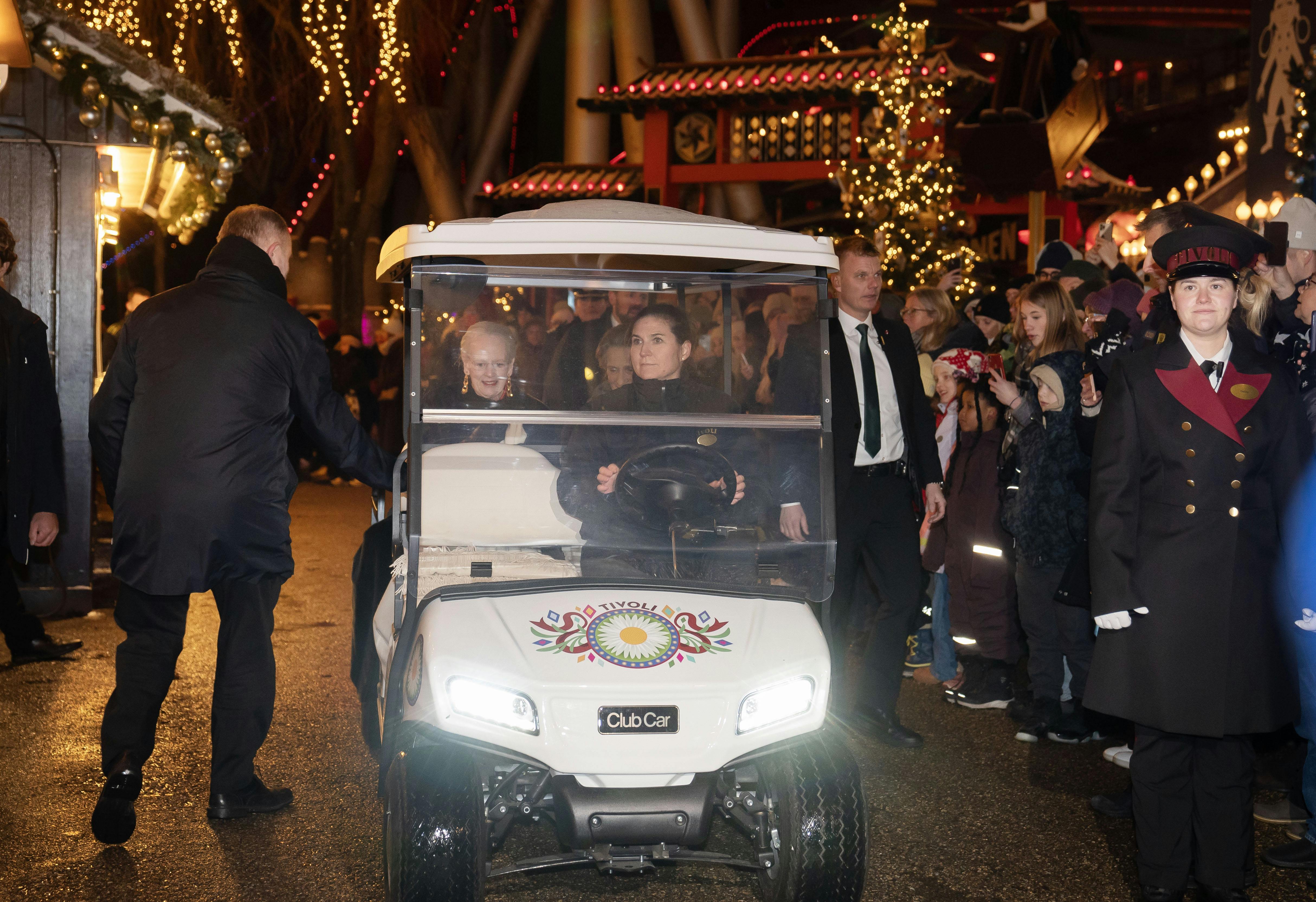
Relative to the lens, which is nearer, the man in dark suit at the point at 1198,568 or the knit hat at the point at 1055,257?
the man in dark suit at the point at 1198,568

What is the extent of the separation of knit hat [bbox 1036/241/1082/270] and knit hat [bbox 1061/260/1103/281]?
369 millimetres

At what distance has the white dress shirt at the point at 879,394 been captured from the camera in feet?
15.4

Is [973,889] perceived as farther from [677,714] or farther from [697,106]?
[697,106]

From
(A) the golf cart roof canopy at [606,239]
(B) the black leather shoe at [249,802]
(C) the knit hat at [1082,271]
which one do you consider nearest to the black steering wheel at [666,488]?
(A) the golf cart roof canopy at [606,239]

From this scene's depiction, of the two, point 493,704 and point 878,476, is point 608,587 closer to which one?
point 493,704

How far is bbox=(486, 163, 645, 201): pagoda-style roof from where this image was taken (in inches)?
779

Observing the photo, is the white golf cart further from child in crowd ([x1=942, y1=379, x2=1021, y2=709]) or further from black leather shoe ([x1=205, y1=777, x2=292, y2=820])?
child in crowd ([x1=942, y1=379, x2=1021, y2=709])

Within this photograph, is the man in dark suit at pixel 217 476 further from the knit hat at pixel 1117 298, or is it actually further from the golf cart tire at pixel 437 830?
the knit hat at pixel 1117 298

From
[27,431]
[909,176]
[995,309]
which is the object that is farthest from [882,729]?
[909,176]

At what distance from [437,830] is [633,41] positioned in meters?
18.6

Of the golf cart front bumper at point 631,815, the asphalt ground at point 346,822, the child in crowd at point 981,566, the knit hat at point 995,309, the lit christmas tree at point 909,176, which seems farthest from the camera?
the lit christmas tree at point 909,176

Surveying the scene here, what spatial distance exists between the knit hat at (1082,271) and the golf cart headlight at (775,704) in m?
3.82

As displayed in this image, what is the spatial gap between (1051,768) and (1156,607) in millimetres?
1407

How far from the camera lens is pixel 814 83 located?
1673 cm
